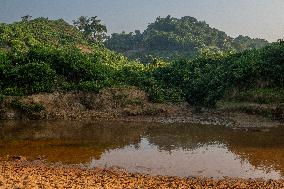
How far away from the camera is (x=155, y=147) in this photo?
18609mm

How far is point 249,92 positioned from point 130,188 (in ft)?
55.7

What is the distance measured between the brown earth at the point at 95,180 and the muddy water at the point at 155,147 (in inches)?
33.0

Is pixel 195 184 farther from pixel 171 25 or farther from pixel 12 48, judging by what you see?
pixel 171 25

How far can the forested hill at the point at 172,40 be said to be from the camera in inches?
3310

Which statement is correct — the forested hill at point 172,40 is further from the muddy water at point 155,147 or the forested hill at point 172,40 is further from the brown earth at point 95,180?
the brown earth at point 95,180

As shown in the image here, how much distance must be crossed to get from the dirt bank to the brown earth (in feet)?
34.7

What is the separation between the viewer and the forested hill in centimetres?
8406

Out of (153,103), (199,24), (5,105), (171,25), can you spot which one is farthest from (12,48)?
(199,24)

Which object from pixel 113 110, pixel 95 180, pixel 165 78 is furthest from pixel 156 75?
pixel 95 180

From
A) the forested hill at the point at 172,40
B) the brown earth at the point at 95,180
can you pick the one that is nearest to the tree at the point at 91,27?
the forested hill at the point at 172,40

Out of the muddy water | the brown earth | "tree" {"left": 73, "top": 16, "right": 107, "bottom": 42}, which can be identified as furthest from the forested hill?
the brown earth

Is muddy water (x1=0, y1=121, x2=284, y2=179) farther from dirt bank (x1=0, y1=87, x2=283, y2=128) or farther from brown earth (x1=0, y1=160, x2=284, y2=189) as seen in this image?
dirt bank (x1=0, y1=87, x2=283, y2=128)

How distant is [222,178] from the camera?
13914mm

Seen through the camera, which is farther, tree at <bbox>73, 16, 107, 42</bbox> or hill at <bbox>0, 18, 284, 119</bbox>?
tree at <bbox>73, 16, 107, 42</bbox>
